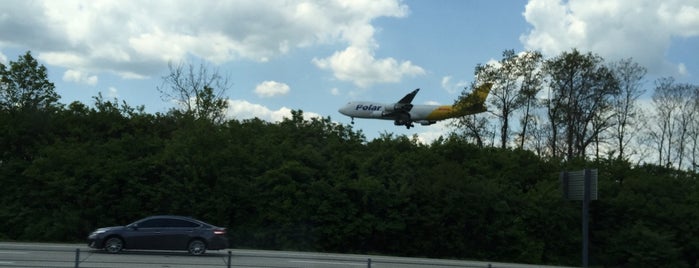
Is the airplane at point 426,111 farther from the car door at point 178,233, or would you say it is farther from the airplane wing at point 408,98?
the car door at point 178,233

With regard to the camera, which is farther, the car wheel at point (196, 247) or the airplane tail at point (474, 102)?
the airplane tail at point (474, 102)

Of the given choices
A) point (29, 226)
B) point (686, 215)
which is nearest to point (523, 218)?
point (686, 215)

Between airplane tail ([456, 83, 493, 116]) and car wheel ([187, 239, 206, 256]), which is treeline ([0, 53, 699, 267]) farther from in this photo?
car wheel ([187, 239, 206, 256])

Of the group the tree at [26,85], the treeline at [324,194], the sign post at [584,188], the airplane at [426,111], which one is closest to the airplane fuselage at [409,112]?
the airplane at [426,111]

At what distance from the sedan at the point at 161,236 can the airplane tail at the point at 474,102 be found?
100ft

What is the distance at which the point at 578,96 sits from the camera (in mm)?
55688

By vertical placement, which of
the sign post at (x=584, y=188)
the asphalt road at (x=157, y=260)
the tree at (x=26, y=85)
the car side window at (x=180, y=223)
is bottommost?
the asphalt road at (x=157, y=260)

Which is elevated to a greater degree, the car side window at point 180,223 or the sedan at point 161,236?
the car side window at point 180,223

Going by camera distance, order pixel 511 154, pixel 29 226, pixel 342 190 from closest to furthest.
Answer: pixel 29 226
pixel 342 190
pixel 511 154

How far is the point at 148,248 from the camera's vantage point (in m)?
24.4

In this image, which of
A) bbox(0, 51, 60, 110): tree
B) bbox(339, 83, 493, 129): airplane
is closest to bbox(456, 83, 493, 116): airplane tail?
bbox(339, 83, 493, 129): airplane

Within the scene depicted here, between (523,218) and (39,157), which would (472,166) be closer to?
(523,218)

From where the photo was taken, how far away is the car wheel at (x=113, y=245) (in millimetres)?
24016

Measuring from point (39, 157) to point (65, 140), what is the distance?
2915 mm
